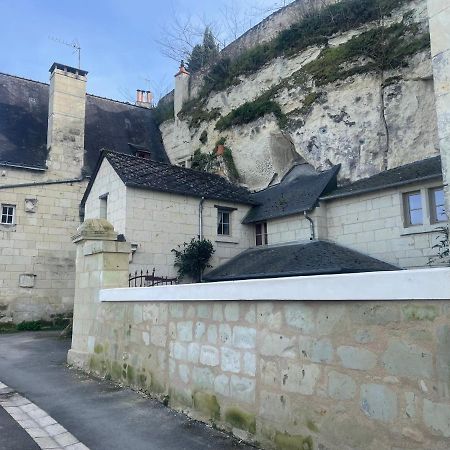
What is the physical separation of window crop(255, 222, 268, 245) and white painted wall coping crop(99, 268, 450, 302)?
976 centimetres

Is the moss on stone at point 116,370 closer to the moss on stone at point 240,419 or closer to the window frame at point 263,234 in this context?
the moss on stone at point 240,419

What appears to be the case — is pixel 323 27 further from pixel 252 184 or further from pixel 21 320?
pixel 21 320

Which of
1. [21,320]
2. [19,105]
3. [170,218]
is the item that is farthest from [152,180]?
[19,105]

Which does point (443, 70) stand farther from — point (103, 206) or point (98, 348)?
point (103, 206)

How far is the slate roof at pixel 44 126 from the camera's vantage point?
1722 cm

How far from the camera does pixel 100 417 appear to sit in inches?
186

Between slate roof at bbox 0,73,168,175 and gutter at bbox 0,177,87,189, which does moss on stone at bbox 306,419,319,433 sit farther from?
slate roof at bbox 0,73,168,175

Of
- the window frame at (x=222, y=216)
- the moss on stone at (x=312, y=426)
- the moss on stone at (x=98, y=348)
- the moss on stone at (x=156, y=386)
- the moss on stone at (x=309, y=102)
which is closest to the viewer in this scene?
the moss on stone at (x=312, y=426)

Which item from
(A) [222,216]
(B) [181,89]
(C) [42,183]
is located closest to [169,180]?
(A) [222,216]

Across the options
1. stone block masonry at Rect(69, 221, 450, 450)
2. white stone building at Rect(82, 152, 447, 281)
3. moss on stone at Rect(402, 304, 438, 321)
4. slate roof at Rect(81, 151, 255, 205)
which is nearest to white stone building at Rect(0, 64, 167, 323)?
slate roof at Rect(81, 151, 255, 205)

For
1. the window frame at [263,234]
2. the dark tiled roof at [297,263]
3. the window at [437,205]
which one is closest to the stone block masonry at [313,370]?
the dark tiled roof at [297,263]

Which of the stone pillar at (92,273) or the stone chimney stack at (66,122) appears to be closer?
the stone pillar at (92,273)

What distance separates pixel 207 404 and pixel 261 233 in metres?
10.5

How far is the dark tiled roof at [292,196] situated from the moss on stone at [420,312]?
969cm
